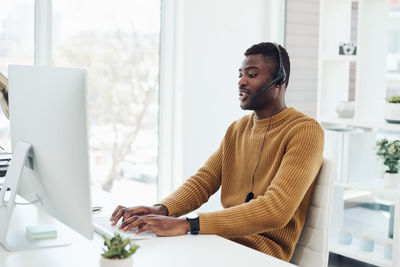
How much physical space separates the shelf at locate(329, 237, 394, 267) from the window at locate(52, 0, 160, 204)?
1227 mm

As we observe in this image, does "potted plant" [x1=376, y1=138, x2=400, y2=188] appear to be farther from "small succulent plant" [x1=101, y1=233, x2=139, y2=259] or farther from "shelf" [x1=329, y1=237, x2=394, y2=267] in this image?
"small succulent plant" [x1=101, y1=233, x2=139, y2=259]

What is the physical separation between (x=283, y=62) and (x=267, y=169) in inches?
16.4

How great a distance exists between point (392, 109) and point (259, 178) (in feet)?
4.74

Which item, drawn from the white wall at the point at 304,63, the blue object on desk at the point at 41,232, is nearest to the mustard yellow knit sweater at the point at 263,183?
the blue object on desk at the point at 41,232

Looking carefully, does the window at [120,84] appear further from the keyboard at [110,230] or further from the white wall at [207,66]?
the keyboard at [110,230]

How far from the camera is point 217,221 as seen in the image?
1675 mm

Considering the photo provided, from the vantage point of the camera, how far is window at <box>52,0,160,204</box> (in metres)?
3.38

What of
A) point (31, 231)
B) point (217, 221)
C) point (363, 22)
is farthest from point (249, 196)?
point (363, 22)

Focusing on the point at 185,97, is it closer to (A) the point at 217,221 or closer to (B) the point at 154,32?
(B) the point at 154,32

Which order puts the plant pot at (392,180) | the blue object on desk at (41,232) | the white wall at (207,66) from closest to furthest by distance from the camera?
the blue object on desk at (41,232), the plant pot at (392,180), the white wall at (207,66)

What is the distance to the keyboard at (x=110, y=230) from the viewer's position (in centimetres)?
157

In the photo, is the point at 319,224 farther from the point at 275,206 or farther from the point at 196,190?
the point at 196,190

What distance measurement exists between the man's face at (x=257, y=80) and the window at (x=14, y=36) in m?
1.63

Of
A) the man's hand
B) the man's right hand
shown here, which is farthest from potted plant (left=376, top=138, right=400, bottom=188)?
the man's hand
